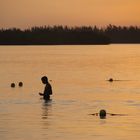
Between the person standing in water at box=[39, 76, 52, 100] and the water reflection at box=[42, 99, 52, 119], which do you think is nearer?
the water reflection at box=[42, 99, 52, 119]

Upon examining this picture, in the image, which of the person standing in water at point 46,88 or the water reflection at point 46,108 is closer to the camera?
the water reflection at point 46,108

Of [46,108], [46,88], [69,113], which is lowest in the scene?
[69,113]

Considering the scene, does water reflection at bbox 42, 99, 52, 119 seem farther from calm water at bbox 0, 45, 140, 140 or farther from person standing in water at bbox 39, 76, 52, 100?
person standing in water at bbox 39, 76, 52, 100

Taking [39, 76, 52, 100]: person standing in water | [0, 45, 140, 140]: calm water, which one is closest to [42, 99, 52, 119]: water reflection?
[0, 45, 140, 140]: calm water

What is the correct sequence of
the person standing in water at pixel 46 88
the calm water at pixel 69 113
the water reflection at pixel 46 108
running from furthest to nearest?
1. the person standing in water at pixel 46 88
2. the water reflection at pixel 46 108
3. the calm water at pixel 69 113

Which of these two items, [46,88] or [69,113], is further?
[46,88]

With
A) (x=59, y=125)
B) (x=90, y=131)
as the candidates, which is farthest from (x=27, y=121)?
(x=90, y=131)

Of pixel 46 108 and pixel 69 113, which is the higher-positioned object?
pixel 46 108

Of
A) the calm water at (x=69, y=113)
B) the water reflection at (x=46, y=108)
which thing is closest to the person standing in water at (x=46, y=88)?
the water reflection at (x=46, y=108)

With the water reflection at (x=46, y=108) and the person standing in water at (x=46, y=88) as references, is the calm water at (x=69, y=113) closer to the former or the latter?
the water reflection at (x=46, y=108)

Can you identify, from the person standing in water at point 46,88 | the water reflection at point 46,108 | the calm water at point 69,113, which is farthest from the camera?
the person standing in water at point 46,88

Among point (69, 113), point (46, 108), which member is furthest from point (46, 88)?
point (69, 113)

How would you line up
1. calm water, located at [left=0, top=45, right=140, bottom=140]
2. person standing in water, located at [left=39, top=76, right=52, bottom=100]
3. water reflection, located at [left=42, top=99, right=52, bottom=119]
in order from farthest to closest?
1. person standing in water, located at [left=39, top=76, right=52, bottom=100]
2. water reflection, located at [left=42, top=99, right=52, bottom=119]
3. calm water, located at [left=0, top=45, right=140, bottom=140]

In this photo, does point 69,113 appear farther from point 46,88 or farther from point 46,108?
point 46,88
